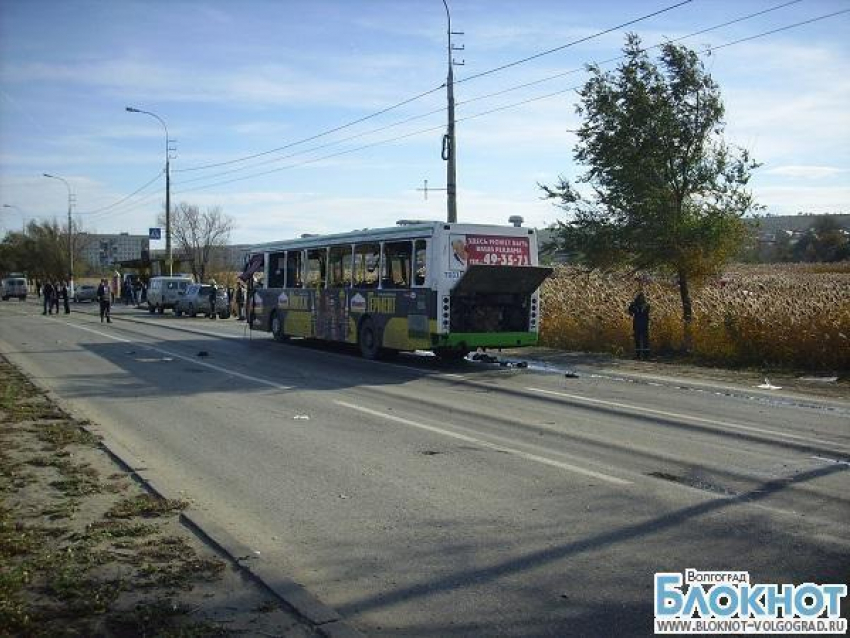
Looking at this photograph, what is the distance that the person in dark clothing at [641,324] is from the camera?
70.6 feet

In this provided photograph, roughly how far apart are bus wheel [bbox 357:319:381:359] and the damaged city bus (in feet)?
0.08

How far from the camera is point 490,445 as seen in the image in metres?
9.84

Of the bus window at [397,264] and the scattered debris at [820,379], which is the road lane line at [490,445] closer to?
the bus window at [397,264]

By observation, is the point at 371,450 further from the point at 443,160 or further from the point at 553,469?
the point at 443,160

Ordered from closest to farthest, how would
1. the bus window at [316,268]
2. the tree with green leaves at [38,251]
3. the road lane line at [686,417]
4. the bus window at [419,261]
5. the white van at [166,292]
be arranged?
the road lane line at [686,417], the bus window at [419,261], the bus window at [316,268], the white van at [166,292], the tree with green leaves at [38,251]

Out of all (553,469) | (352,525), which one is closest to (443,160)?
(553,469)

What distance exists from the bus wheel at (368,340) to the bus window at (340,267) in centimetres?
136

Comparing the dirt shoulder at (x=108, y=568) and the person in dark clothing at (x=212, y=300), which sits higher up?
the person in dark clothing at (x=212, y=300)

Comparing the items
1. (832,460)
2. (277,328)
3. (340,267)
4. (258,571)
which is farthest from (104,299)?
(258,571)

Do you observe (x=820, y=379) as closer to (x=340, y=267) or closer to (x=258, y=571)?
(x=340, y=267)

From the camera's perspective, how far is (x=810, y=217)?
10188 centimetres

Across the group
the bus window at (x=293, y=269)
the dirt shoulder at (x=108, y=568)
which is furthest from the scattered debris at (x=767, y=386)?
the bus window at (x=293, y=269)

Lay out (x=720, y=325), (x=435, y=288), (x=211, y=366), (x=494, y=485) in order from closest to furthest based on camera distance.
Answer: (x=494, y=485), (x=435, y=288), (x=211, y=366), (x=720, y=325)

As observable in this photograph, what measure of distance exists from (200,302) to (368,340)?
88.8 ft
